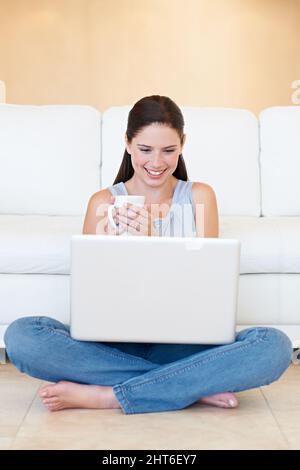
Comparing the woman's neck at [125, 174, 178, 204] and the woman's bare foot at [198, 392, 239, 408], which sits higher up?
the woman's neck at [125, 174, 178, 204]

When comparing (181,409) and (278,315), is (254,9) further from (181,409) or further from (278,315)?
(181,409)

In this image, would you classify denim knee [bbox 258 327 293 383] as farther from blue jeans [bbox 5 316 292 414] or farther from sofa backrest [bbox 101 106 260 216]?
sofa backrest [bbox 101 106 260 216]

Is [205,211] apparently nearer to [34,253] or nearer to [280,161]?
[34,253]

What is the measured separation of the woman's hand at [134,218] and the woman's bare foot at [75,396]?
401mm

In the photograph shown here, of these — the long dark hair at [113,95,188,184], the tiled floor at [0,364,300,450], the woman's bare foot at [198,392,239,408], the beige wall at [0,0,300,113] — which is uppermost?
the beige wall at [0,0,300,113]

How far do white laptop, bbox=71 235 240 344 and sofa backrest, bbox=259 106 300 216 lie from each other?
1400mm

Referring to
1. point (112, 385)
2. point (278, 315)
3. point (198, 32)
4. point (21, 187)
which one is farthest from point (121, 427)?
point (198, 32)

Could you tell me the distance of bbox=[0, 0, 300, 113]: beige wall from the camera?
6.21 meters

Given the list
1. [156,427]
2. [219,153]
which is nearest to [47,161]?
[219,153]

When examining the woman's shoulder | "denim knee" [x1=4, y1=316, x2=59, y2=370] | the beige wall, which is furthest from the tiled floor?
the beige wall

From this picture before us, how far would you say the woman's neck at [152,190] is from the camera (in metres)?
2.29

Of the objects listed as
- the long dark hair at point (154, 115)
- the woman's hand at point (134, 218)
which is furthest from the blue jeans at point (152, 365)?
the long dark hair at point (154, 115)

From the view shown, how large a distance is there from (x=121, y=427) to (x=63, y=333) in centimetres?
30

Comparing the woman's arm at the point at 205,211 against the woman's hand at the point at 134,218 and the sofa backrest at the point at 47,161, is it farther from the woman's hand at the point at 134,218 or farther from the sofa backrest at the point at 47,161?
the sofa backrest at the point at 47,161
